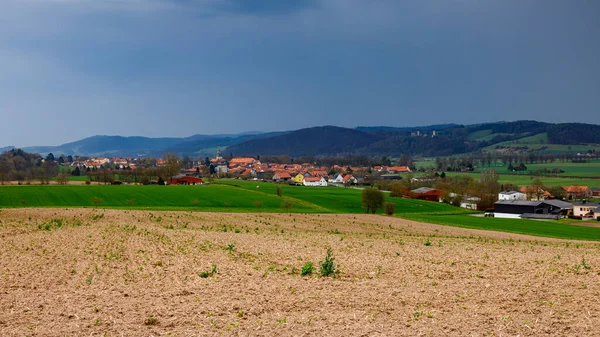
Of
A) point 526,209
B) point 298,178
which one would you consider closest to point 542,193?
point 526,209

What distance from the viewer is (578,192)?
356 feet

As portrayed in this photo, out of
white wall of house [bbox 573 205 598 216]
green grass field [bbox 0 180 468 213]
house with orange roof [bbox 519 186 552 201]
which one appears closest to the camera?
green grass field [bbox 0 180 468 213]

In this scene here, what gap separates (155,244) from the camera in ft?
80.3

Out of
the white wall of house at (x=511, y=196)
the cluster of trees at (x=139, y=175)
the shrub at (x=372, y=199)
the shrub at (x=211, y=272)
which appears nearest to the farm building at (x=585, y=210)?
the white wall of house at (x=511, y=196)

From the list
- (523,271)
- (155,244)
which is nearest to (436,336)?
(523,271)

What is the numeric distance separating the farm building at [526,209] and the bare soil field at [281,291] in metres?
61.4

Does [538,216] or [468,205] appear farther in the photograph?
[468,205]

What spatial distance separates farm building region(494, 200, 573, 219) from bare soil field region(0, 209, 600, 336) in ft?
201

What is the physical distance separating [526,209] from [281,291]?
7622 centimetres

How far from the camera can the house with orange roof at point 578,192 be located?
108 meters

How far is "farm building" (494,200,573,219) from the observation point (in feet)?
266

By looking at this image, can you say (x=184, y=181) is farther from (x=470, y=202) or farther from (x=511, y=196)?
(x=511, y=196)

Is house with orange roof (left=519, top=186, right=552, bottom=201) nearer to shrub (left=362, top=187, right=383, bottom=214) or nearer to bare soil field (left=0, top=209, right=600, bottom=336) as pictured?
shrub (left=362, top=187, right=383, bottom=214)

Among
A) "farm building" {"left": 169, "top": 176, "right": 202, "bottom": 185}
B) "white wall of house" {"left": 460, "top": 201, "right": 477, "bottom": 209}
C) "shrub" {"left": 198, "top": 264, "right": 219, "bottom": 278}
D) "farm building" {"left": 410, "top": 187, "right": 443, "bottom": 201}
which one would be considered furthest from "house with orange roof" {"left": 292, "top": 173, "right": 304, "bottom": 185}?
"shrub" {"left": 198, "top": 264, "right": 219, "bottom": 278}
